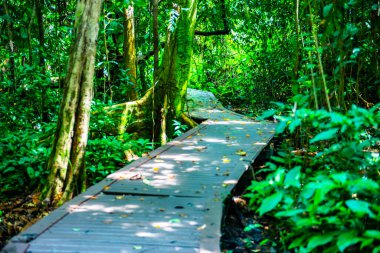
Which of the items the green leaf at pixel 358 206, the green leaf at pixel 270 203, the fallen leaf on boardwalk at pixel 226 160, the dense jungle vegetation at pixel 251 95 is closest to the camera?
the green leaf at pixel 358 206

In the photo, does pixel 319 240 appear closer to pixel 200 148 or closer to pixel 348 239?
pixel 348 239

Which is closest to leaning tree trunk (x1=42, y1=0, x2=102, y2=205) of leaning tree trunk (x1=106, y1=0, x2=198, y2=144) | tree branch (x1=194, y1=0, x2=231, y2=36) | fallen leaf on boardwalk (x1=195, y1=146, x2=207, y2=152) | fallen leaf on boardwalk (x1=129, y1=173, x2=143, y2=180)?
fallen leaf on boardwalk (x1=129, y1=173, x2=143, y2=180)

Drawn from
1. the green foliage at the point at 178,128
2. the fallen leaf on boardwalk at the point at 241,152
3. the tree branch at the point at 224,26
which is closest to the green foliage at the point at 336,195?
the fallen leaf on boardwalk at the point at 241,152

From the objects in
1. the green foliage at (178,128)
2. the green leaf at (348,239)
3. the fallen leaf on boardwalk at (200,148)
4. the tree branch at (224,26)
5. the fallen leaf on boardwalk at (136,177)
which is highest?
the tree branch at (224,26)

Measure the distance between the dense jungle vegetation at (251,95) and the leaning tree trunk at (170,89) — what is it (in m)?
0.03

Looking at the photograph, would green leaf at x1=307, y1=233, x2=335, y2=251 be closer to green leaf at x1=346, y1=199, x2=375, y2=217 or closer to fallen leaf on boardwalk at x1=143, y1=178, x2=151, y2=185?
green leaf at x1=346, y1=199, x2=375, y2=217

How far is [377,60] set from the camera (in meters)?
5.43

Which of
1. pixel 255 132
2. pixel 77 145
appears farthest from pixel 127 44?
pixel 77 145

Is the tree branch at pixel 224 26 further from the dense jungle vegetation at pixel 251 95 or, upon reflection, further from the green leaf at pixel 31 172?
the green leaf at pixel 31 172

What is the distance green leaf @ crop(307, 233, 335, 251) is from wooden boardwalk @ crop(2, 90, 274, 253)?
709 mm

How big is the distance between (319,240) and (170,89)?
6611 millimetres

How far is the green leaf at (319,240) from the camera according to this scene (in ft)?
10.7

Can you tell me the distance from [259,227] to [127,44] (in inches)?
302

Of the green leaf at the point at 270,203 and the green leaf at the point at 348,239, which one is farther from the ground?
the green leaf at the point at 270,203
